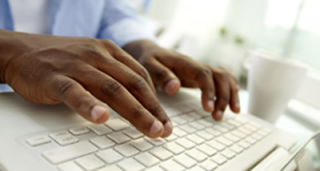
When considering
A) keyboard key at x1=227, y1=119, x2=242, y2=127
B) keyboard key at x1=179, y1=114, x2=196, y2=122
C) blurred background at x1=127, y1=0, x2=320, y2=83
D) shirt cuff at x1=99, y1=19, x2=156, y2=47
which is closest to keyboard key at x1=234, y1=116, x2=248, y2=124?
keyboard key at x1=227, y1=119, x2=242, y2=127

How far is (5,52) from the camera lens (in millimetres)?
314

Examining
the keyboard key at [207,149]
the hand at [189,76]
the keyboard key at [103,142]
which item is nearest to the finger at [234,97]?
the hand at [189,76]

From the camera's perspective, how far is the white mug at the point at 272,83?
1.79 ft

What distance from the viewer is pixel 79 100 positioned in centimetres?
27

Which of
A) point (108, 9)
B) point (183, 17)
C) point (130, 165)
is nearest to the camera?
point (130, 165)

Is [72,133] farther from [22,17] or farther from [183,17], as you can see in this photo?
[183,17]

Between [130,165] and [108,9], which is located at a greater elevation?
[108,9]

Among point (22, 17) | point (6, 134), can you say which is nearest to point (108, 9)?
point (22, 17)

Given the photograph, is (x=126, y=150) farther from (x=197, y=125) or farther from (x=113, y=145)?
(x=197, y=125)

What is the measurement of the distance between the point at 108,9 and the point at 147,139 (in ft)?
1.77

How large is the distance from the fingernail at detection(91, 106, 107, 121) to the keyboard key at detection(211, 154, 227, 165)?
0.46 ft

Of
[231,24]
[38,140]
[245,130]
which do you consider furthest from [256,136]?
[231,24]

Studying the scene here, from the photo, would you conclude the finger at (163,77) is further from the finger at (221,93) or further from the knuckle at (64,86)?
the knuckle at (64,86)

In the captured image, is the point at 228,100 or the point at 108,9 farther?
the point at 108,9
